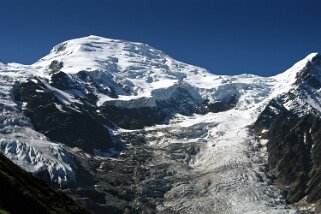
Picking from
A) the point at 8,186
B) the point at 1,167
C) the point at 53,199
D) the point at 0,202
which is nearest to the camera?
the point at 0,202

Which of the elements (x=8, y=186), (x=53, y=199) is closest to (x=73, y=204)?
(x=53, y=199)

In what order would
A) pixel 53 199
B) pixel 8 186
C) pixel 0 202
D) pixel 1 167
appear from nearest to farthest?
pixel 0 202 → pixel 8 186 → pixel 1 167 → pixel 53 199

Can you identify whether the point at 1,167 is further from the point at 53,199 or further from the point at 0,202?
the point at 0,202

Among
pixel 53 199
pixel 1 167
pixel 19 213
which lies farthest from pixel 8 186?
pixel 53 199

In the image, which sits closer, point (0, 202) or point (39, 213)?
point (0, 202)

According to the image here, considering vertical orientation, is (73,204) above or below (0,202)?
below

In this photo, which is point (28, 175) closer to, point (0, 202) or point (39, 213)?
point (39, 213)
